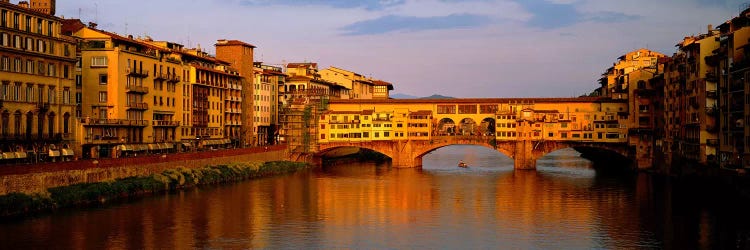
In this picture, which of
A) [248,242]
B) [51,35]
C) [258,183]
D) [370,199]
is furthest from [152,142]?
[248,242]

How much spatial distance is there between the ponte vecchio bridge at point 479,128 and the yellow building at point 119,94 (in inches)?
879

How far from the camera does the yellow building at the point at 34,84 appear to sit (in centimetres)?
4788

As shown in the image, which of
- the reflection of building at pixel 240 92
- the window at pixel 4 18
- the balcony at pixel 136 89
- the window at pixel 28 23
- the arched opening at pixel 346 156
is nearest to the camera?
the window at pixel 4 18

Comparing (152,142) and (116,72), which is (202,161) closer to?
(152,142)

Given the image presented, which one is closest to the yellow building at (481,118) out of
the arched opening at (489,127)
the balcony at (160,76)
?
the arched opening at (489,127)

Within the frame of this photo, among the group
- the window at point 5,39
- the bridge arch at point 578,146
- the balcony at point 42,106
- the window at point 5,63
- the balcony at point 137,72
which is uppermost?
the window at point 5,39

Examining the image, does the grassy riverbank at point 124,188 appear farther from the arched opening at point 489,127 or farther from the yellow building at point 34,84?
the arched opening at point 489,127

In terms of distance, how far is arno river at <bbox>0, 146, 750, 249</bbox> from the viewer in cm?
3700

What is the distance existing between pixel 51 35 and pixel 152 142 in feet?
55.3

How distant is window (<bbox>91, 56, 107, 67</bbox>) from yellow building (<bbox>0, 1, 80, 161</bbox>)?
251 inches

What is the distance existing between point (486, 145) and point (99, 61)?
38384 mm

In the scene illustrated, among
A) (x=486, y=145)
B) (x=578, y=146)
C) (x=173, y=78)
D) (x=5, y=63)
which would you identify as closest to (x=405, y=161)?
(x=486, y=145)

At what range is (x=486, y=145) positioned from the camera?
270ft

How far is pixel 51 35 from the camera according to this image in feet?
171
